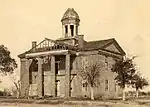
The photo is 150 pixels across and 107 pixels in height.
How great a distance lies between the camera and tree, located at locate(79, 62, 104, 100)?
3988 cm

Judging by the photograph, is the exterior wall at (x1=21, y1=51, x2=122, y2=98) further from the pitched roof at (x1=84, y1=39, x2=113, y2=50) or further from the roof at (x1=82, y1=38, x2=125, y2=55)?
the pitched roof at (x1=84, y1=39, x2=113, y2=50)

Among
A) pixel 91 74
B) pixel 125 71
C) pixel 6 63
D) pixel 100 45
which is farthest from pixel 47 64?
pixel 125 71

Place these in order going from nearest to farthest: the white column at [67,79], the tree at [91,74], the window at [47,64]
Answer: the tree at [91,74] → the white column at [67,79] → the window at [47,64]

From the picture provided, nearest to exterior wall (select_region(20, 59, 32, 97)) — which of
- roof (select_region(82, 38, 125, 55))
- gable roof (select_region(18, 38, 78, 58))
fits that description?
gable roof (select_region(18, 38, 78, 58))

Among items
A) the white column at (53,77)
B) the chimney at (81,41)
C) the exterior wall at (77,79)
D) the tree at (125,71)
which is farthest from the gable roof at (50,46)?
the tree at (125,71)

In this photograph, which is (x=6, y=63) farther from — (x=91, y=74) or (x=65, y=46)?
(x=91, y=74)

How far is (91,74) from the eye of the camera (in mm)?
39969

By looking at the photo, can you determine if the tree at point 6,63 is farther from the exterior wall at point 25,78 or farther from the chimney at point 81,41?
the chimney at point 81,41

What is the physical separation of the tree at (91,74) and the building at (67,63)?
1039 millimetres

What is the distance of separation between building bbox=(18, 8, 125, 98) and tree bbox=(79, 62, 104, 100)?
1039 mm

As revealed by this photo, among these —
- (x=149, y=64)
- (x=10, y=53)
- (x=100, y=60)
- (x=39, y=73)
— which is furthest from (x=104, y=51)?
(x=149, y=64)

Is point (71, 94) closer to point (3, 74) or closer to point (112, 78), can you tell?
point (112, 78)

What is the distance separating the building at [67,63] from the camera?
1742 inches

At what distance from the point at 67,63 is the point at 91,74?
16.7 ft
